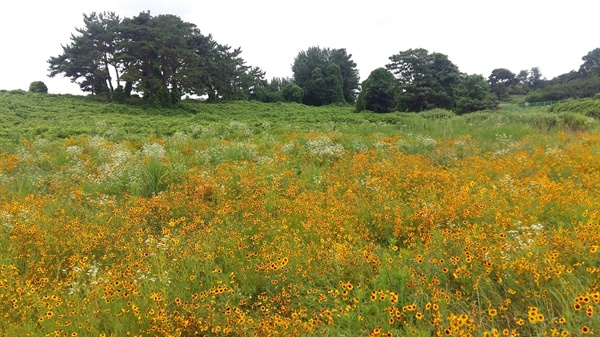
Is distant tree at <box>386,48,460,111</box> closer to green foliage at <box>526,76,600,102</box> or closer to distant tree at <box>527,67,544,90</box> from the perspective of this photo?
green foliage at <box>526,76,600,102</box>

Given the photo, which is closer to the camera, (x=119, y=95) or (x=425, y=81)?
(x=119, y=95)

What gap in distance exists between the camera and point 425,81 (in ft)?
112

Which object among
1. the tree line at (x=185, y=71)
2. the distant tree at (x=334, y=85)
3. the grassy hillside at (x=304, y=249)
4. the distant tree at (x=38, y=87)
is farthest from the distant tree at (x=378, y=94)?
the distant tree at (x=38, y=87)

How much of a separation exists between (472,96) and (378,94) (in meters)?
9.10

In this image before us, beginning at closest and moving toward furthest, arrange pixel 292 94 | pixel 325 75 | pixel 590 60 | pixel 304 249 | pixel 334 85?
pixel 304 249 → pixel 292 94 → pixel 334 85 → pixel 325 75 → pixel 590 60

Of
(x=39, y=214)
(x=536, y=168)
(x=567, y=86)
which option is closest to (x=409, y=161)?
(x=536, y=168)

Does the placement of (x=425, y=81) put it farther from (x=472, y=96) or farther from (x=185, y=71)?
(x=185, y=71)

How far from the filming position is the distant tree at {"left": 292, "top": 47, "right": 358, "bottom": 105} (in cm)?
5028

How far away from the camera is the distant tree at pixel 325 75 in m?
50.3

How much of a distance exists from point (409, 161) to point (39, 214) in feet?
20.8

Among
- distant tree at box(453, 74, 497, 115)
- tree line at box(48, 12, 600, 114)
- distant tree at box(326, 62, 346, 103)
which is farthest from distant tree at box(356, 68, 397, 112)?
distant tree at box(326, 62, 346, 103)

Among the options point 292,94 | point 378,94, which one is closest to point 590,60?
point 378,94

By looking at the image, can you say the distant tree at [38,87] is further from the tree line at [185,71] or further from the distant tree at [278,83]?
the distant tree at [278,83]

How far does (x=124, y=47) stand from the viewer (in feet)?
97.2
